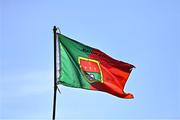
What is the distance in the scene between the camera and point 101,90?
3109cm

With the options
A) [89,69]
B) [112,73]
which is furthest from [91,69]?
[112,73]

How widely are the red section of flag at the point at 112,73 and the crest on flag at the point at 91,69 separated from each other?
186 mm

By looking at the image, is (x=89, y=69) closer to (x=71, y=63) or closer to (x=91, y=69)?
(x=91, y=69)

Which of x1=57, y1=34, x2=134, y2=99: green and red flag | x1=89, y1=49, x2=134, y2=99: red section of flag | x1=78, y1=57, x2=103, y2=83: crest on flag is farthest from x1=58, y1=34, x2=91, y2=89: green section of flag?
x1=89, y1=49, x2=134, y2=99: red section of flag

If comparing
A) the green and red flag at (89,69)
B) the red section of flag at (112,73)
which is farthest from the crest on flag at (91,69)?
the red section of flag at (112,73)

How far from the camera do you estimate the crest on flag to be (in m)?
31.3

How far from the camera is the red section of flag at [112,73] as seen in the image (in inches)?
1238

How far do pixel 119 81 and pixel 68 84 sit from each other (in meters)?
2.91

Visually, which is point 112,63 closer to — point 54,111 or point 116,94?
point 116,94

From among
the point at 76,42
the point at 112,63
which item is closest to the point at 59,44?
the point at 76,42

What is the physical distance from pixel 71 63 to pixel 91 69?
3.70 ft

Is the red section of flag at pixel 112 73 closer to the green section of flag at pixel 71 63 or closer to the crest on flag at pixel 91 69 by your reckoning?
the crest on flag at pixel 91 69

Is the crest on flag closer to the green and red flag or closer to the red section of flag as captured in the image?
the green and red flag

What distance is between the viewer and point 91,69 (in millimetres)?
31719
